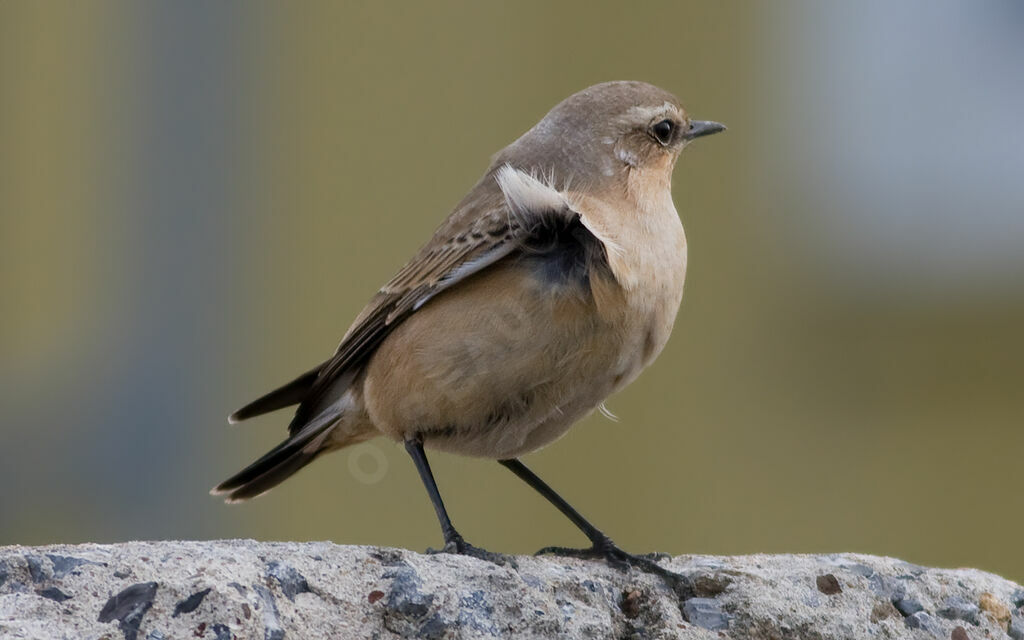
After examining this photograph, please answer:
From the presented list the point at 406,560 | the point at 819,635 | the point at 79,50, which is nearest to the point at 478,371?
the point at 406,560

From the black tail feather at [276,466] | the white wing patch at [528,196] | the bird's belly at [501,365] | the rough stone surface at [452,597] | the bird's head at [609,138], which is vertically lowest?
the rough stone surface at [452,597]

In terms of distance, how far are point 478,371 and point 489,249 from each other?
0.38 metres

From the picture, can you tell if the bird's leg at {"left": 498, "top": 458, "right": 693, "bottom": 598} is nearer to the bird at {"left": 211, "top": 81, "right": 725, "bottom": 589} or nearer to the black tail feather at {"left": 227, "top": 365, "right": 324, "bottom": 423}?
the bird at {"left": 211, "top": 81, "right": 725, "bottom": 589}

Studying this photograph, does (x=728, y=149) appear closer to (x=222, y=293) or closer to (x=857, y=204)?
(x=857, y=204)

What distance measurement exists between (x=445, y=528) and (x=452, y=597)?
101cm

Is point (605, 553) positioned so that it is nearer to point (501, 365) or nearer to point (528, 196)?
point (501, 365)

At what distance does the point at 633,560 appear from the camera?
4430 millimetres

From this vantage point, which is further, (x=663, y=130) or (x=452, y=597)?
(x=663, y=130)

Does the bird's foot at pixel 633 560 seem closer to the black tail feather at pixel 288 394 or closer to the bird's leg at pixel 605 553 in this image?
the bird's leg at pixel 605 553

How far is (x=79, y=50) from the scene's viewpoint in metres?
9.72

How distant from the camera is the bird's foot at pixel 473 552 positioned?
409 cm

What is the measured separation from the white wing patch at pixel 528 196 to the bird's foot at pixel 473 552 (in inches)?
36.8

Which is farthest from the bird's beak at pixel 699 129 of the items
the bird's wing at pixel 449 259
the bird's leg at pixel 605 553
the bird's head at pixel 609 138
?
the bird's leg at pixel 605 553

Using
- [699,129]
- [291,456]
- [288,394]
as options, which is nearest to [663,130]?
[699,129]
